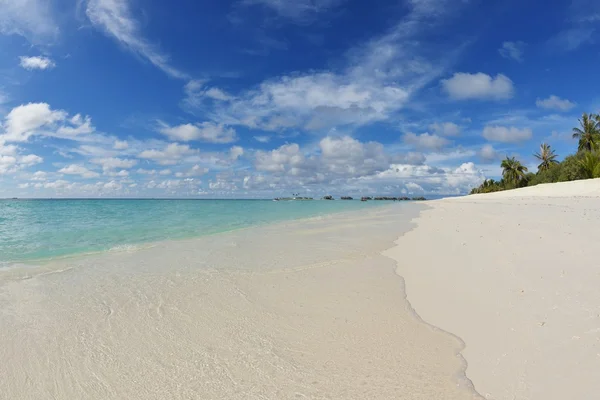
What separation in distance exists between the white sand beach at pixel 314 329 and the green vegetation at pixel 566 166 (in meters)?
51.3

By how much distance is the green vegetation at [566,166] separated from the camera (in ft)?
152

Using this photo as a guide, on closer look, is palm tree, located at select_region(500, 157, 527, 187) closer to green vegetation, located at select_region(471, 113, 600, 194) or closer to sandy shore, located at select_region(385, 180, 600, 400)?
green vegetation, located at select_region(471, 113, 600, 194)

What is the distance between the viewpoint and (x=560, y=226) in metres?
11.2

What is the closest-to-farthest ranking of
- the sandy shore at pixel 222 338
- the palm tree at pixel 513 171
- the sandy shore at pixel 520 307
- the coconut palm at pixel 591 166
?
the sandy shore at pixel 520 307 < the sandy shore at pixel 222 338 < the coconut palm at pixel 591 166 < the palm tree at pixel 513 171

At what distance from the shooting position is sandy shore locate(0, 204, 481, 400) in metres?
3.15

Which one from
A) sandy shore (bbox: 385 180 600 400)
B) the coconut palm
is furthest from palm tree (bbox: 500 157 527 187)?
sandy shore (bbox: 385 180 600 400)

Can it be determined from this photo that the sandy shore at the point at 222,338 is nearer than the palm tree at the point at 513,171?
Yes

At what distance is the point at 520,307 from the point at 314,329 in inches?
120

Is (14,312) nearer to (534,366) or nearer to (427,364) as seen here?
(427,364)

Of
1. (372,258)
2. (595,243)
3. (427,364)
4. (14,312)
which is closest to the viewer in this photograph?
(427,364)

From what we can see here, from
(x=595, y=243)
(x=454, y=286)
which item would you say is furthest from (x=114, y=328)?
(x=595, y=243)

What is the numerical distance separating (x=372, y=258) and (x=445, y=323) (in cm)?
447

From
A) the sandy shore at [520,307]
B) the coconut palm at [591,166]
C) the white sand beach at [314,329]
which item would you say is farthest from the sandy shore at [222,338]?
the coconut palm at [591,166]

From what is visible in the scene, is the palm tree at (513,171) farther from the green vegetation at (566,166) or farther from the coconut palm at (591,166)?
the coconut palm at (591,166)
